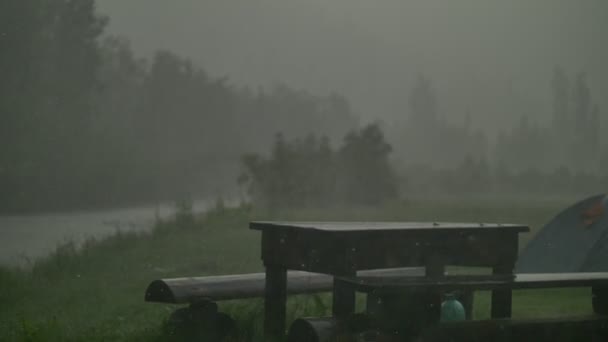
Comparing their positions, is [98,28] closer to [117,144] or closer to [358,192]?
[117,144]

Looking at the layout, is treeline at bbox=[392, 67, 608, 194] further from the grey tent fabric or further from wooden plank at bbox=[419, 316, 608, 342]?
wooden plank at bbox=[419, 316, 608, 342]

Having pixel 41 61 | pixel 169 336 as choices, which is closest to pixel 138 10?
pixel 41 61

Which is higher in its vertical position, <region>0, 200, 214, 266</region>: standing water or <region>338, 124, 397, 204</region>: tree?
<region>338, 124, 397, 204</region>: tree

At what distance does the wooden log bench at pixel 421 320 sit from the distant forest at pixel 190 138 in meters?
8.63

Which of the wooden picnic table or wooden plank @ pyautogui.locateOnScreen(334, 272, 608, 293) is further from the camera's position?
the wooden picnic table

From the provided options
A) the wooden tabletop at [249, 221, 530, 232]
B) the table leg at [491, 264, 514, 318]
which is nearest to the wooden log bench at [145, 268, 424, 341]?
the wooden tabletop at [249, 221, 530, 232]

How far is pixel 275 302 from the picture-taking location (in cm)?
588

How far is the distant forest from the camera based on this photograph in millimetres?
13211

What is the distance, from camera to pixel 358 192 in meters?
23.9

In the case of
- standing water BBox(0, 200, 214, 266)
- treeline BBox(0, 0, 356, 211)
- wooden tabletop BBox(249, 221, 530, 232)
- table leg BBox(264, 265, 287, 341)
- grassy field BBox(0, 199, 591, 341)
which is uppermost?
treeline BBox(0, 0, 356, 211)

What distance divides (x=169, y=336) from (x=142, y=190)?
14.4 meters

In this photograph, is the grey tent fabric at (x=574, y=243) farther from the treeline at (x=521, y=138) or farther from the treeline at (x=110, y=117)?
the treeline at (x=521, y=138)

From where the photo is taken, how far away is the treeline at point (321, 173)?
21.6 meters

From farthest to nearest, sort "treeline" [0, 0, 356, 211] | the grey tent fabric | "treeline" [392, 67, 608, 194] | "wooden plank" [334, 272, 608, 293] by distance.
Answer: "treeline" [392, 67, 608, 194] → "treeline" [0, 0, 356, 211] → the grey tent fabric → "wooden plank" [334, 272, 608, 293]
